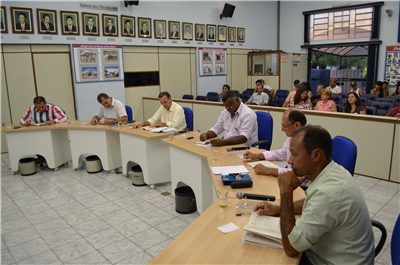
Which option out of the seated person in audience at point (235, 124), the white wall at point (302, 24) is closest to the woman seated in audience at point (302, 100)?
the seated person in audience at point (235, 124)

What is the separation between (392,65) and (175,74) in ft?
24.6

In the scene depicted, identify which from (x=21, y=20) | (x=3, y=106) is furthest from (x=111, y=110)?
(x=21, y=20)

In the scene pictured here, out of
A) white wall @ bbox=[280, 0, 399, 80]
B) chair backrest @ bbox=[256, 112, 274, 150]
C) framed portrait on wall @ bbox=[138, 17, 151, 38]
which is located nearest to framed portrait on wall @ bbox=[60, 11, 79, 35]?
framed portrait on wall @ bbox=[138, 17, 151, 38]

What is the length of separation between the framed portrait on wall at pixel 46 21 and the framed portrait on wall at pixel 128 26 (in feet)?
5.79

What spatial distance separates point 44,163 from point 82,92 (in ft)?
7.71

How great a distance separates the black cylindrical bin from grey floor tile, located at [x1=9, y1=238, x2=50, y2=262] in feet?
5.06

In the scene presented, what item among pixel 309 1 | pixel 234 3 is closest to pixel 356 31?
pixel 309 1

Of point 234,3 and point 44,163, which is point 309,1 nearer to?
point 234,3

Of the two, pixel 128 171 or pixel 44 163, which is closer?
pixel 128 171

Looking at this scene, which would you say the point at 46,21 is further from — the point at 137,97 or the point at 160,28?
the point at 160,28

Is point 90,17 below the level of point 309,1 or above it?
below

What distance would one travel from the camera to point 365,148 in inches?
186

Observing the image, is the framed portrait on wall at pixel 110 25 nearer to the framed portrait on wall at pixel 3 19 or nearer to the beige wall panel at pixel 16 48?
the beige wall panel at pixel 16 48

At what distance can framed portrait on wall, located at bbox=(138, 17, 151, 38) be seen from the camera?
8.48m
